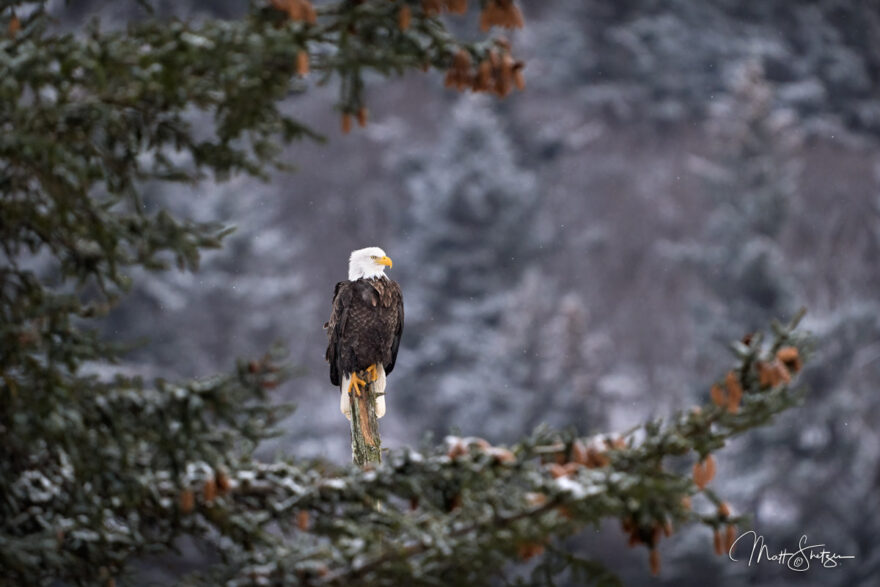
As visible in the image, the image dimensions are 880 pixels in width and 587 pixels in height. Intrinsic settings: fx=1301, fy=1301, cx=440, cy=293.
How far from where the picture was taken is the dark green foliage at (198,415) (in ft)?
12.3

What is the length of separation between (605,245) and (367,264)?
2656 centimetres

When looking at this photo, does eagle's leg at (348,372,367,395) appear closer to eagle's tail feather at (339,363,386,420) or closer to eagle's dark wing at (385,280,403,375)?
eagle's tail feather at (339,363,386,420)

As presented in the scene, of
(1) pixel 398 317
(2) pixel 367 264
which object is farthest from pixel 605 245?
(2) pixel 367 264

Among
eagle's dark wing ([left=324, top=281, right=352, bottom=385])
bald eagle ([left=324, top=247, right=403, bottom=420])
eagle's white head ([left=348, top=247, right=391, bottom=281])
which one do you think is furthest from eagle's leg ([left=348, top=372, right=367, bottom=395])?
eagle's white head ([left=348, top=247, right=391, bottom=281])

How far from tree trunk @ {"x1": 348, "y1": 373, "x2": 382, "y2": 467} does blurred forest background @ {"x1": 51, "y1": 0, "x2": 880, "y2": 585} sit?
11.5 metres

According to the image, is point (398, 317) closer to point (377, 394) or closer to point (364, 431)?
point (377, 394)

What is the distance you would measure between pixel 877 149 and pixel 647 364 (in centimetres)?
996

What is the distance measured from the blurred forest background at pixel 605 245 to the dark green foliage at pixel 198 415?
14.5m

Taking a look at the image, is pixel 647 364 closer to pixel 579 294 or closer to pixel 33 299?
pixel 579 294

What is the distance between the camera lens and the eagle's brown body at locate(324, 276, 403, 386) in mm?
7857

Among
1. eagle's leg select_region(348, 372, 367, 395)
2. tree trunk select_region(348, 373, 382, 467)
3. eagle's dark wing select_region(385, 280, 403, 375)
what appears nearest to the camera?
tree trunk select_region(348, 373, 382, 467)

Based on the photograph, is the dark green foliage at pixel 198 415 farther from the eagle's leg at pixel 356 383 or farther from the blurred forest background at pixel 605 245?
the blurred forest background at pixel 605 245

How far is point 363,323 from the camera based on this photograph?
7.88 meters

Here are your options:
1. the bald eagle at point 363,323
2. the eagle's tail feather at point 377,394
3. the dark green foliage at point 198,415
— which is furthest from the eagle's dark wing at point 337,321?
the dark green foliage at point 198,415
